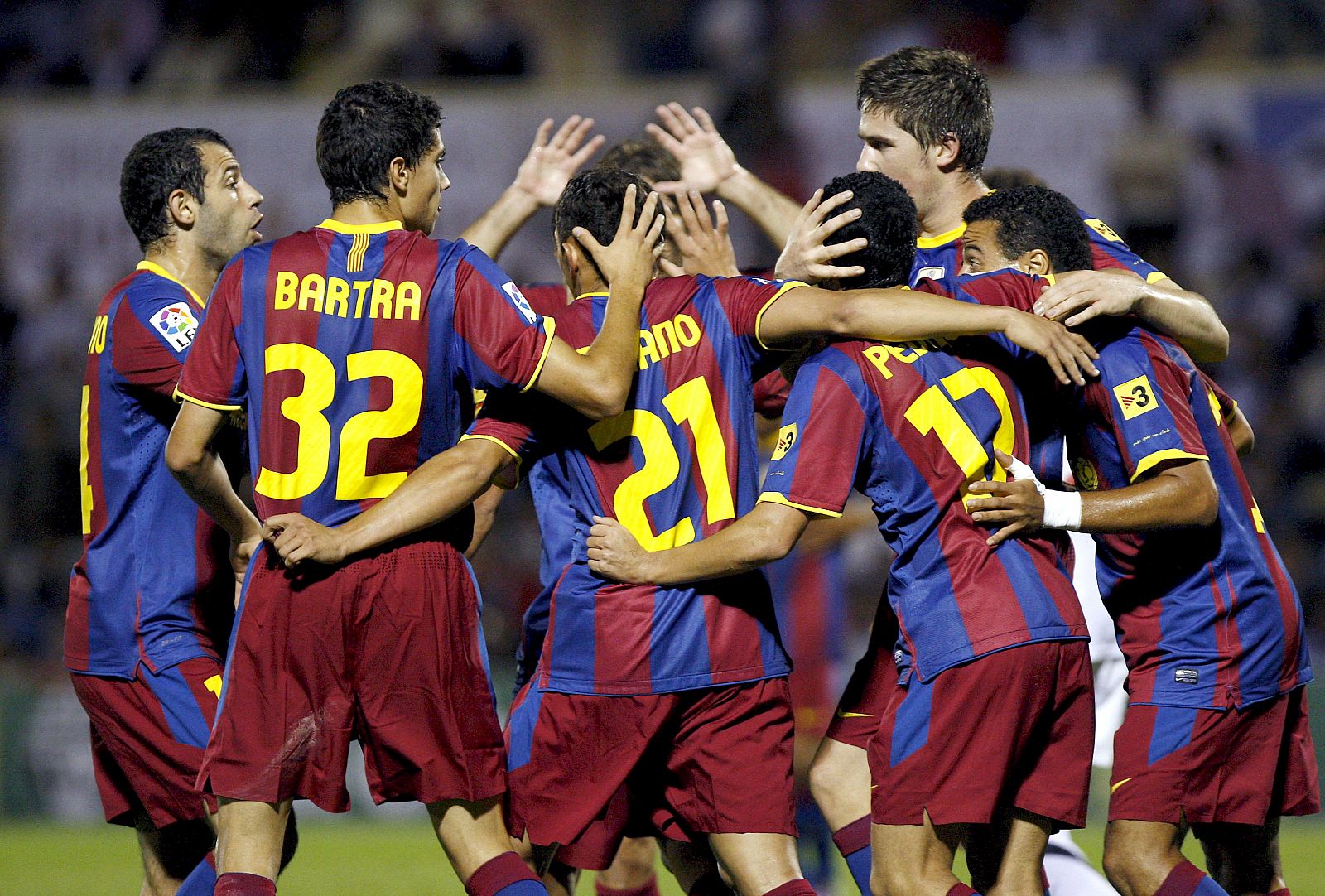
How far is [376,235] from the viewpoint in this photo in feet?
12.9

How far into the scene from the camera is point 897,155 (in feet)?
15.8

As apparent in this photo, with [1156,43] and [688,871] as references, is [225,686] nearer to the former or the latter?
[688,871]

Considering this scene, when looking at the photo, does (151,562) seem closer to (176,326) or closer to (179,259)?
(176,326)

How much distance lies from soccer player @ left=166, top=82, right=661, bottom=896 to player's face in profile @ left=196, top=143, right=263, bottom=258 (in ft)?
2.97

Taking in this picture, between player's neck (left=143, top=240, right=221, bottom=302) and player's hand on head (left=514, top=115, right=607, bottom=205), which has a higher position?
player's hand on head (left=514, top=115, right=607, bottom=205)

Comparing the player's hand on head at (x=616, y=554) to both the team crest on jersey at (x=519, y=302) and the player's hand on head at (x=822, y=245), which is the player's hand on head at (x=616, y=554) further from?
the player's hand on head at (x=822, y=245)

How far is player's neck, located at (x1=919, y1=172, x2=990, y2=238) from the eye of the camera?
4.82 meters

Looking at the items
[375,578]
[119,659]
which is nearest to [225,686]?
[375,578]

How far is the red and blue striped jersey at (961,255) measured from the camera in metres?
4.42

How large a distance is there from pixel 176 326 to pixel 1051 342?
2520 mm

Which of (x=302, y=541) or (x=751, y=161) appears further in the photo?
(x=751, y=161)

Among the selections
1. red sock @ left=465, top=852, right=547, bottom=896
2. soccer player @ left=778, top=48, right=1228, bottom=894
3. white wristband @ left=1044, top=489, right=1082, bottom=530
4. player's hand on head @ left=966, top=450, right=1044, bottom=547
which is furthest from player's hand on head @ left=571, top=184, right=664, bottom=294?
red sock @ left=465, top=852, right=547, bottom=896

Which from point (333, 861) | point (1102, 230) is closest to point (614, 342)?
point (1102, 230)

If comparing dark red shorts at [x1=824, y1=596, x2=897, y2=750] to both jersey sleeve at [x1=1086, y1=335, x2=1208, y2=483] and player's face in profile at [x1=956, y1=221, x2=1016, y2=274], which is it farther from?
player's face in profile at [x1=956, y1=221, x2=1016, y2=274]
